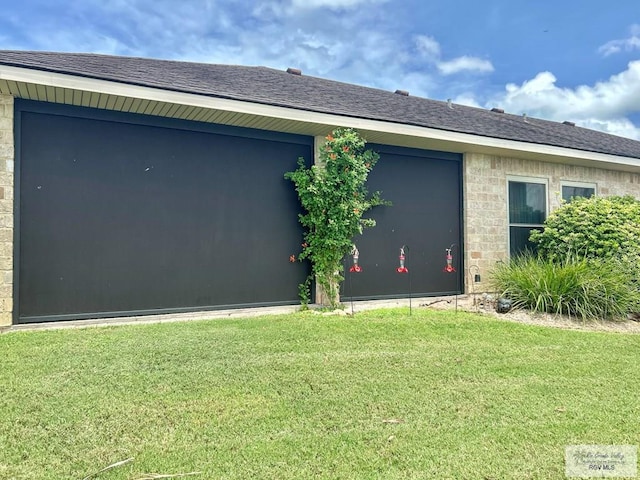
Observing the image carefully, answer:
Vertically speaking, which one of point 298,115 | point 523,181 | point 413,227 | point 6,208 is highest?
point 298,115

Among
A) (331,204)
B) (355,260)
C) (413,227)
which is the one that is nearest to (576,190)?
(413,227)

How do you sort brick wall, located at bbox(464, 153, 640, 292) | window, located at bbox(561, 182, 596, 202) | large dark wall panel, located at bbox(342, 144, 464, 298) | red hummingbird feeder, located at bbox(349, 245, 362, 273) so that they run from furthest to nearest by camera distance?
window, located at bbox(561, 182, 596, 202), brick wall, located at bbox(464, 153, 640, 292), large dark wall panel, located at bbox(342, 144, 464, 298), red hummingbird feeder, located at bbox(349, 245, 362, 273)

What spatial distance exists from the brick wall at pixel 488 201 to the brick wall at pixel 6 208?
6.86 meters

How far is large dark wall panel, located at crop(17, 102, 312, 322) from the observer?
489 centimetres

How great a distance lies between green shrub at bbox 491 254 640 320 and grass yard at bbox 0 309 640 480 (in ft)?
3.89

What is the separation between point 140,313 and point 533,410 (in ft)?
15.0

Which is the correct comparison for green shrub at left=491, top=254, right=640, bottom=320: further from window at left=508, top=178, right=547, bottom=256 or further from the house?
window at left=508, top=178, right=547, bottom=256

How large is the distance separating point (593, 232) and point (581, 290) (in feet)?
4.99

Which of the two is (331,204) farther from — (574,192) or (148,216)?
(574,192)

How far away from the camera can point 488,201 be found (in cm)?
786

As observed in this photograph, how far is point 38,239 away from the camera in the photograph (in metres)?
4.86

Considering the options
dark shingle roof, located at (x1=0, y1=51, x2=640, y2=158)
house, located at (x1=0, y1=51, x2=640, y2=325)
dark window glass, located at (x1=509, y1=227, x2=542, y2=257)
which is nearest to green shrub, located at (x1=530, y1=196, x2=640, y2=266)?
dark window glass, located at (x1=509, y1=227, x2=542, y2=257)

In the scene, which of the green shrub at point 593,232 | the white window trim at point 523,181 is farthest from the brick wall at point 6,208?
the white window trim at point 523,181

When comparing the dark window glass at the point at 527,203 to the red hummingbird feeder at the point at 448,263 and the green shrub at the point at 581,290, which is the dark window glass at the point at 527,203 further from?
the green shrub at the point at 581,290
